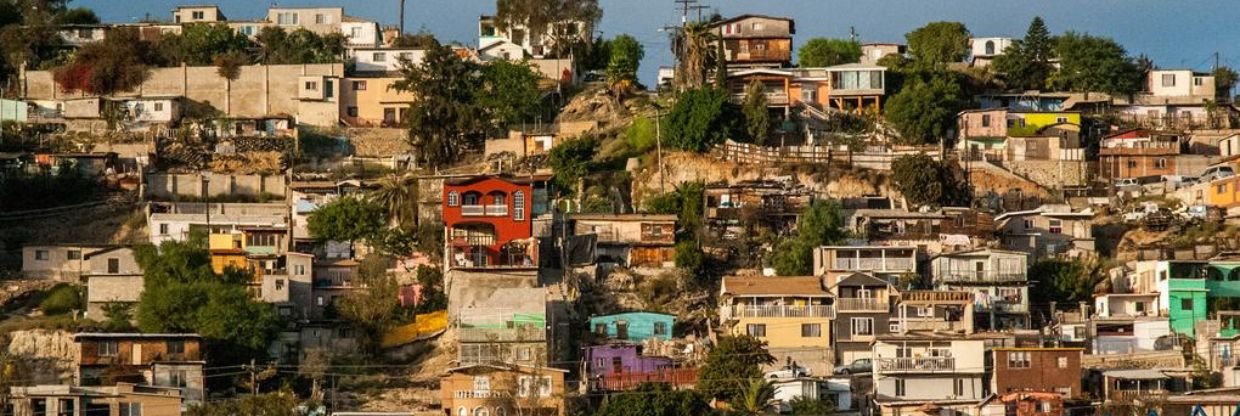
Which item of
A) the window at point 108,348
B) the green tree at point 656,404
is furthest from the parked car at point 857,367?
the window at point 108,348

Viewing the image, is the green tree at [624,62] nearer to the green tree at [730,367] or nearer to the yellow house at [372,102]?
the yellow house at [372,102]

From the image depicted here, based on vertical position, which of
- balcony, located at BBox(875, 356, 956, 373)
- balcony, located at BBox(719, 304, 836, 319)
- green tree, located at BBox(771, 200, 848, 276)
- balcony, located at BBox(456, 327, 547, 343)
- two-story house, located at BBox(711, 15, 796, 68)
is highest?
two-story house, located at BBox(711, 15, 796, 68)

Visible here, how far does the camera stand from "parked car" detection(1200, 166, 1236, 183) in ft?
285

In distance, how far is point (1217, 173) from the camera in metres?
87.4

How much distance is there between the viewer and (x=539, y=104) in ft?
324

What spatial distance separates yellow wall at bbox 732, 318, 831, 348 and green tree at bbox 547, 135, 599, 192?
15901 mm

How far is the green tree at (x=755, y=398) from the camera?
2643 inches

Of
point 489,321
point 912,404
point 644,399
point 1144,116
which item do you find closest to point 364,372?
point 489,321

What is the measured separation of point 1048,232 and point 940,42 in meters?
21.4

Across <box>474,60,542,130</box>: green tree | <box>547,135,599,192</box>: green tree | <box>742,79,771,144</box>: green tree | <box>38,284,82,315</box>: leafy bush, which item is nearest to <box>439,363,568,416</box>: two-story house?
<box>38,284,82,315</box>: leafy bush

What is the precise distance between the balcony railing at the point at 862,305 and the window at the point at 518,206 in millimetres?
11027

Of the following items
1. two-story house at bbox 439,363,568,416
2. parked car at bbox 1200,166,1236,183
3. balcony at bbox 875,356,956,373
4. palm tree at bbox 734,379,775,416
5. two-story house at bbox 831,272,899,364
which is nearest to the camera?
palm tree at bbox 734,379,775,416

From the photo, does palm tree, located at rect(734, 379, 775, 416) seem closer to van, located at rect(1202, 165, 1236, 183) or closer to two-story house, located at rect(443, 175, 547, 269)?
two-story house, located at rect(443, 175, 547, 269)

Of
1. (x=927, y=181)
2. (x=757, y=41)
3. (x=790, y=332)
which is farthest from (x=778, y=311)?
(x=757, y=41)
